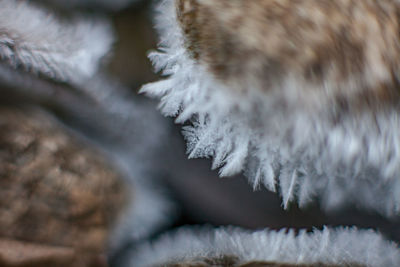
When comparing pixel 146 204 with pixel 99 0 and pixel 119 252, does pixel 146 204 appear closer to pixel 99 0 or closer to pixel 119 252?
pixel 119 252

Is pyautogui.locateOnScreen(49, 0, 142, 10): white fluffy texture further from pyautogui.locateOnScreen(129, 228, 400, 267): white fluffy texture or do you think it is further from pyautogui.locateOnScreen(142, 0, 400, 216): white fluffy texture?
pyautogui.locateOnScreen(129, 228, 400, 267): white fluffy texture

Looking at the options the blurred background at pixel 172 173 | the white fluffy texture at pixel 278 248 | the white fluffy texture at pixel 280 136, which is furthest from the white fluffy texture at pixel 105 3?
the white fluffy texture at pixel 278 248

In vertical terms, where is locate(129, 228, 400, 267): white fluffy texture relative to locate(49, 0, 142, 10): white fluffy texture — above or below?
below

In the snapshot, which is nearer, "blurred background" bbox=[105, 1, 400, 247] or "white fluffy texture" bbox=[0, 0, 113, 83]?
"white fluffy texture" bbox=[0, 0, 113, 83]

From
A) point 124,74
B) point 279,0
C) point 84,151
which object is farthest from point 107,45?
point 279,0

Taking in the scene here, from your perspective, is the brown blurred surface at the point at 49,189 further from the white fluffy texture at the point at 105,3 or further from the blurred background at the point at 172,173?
the white fluffy texture at the point at 105,3

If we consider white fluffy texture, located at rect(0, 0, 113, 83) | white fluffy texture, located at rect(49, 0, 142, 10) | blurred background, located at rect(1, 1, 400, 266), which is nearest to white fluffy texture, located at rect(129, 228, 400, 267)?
blurred background, located at rect(1, 1, 400, 266)

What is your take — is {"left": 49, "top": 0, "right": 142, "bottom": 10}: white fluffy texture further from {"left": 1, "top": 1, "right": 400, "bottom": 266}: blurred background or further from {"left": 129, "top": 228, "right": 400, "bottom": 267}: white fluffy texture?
{"left": 129, "top": 228, "right": 400, "bottom": 267}: white fluffy texture
